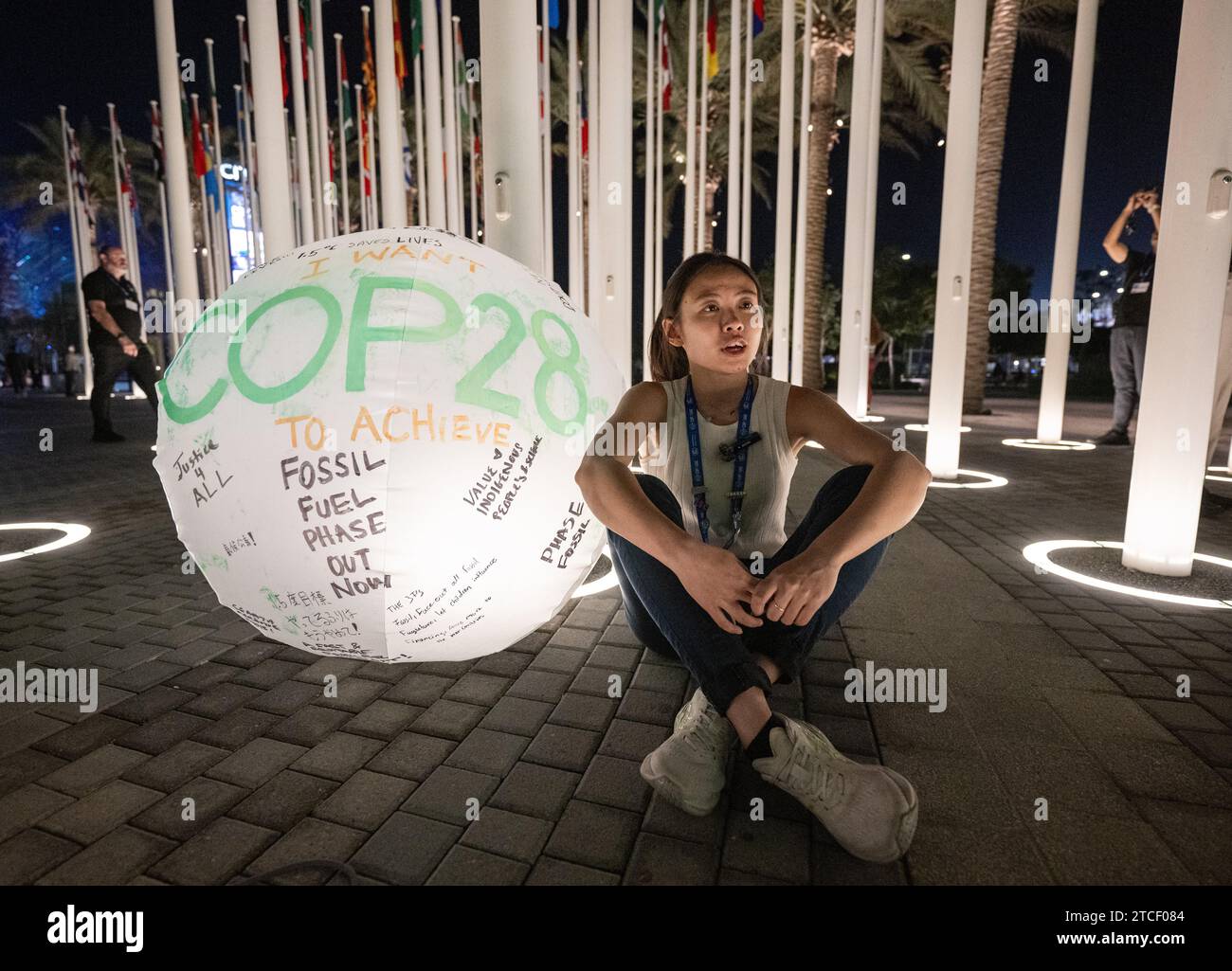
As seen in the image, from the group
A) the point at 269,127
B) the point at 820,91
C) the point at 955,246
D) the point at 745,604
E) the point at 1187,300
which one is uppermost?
the point at 820,91

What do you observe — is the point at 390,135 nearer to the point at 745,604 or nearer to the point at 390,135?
the point at 390,135

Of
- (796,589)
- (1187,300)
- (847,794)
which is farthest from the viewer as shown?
(1187,300)

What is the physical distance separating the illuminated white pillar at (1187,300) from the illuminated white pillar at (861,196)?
26.9 feet

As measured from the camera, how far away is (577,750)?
2553mm

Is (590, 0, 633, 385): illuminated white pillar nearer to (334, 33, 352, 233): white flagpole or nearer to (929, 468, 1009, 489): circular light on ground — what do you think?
(929, 468, 1009, 489): circular light on ground

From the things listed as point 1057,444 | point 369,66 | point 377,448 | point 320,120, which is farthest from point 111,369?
point 1057,444

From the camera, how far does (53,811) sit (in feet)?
7.21

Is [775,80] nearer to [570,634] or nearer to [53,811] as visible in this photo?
[570,634]

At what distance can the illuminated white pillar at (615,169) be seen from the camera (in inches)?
343

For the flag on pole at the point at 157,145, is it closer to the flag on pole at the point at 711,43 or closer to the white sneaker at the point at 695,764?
the flag on pole at the point at 711,43

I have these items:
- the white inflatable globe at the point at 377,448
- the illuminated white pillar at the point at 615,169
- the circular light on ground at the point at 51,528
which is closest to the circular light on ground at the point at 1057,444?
the illuminated white pillar at the point at 615,169

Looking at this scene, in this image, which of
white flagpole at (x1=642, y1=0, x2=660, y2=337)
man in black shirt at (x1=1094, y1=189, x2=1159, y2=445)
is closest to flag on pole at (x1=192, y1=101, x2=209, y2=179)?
white flagpole at (x1=642, y1=0, x2=660, y2=337)

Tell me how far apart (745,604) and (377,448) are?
50.2 inches

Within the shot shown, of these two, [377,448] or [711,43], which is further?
[711,43]
